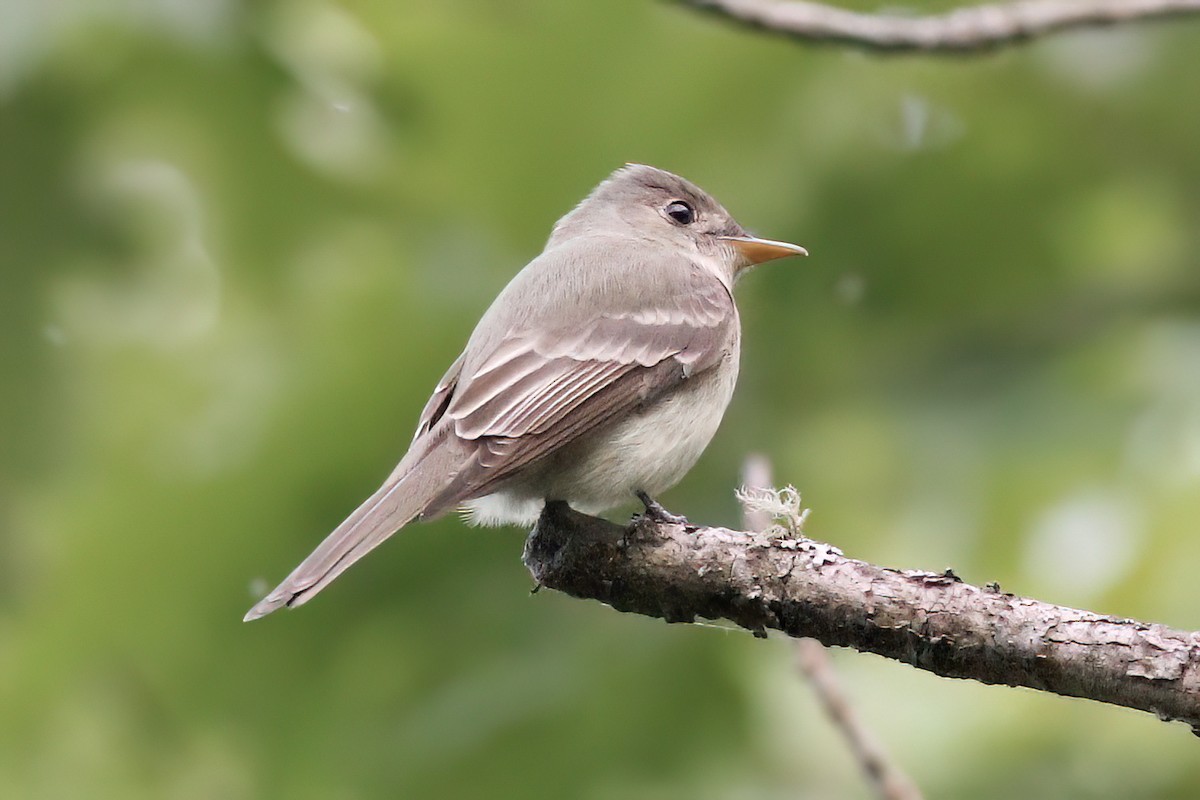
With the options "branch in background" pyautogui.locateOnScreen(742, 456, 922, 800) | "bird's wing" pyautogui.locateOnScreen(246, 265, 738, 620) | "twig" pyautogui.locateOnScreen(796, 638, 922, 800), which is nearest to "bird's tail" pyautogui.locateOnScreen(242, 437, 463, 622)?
"bird's wing" pyautogui.locateOnScreen(246, 265, 738, 620)

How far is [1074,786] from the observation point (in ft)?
15.1

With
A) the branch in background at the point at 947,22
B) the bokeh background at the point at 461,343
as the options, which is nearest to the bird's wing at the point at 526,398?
the branch in background at the point at 947,22

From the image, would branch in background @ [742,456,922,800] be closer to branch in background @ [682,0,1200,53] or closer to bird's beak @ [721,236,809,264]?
bird's beak @ [721,236,809,264]

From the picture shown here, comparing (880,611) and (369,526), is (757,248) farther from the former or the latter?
(880,611)

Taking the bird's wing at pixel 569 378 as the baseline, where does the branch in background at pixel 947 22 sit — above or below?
above

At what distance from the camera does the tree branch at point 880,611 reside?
245cm

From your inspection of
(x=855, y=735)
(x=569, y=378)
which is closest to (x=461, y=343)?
(x=569, y=378)

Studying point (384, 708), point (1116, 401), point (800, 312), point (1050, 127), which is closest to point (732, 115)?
point (800, 312)

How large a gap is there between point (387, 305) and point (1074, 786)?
2.80 meters

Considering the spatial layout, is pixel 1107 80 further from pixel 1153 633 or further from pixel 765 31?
pixel 1153 633

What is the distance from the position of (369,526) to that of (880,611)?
3.66ft

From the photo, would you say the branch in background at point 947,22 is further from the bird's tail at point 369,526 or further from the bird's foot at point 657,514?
the bird's tail at point 369,526

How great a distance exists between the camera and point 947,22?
446cm

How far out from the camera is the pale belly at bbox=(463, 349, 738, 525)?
3654 mm
